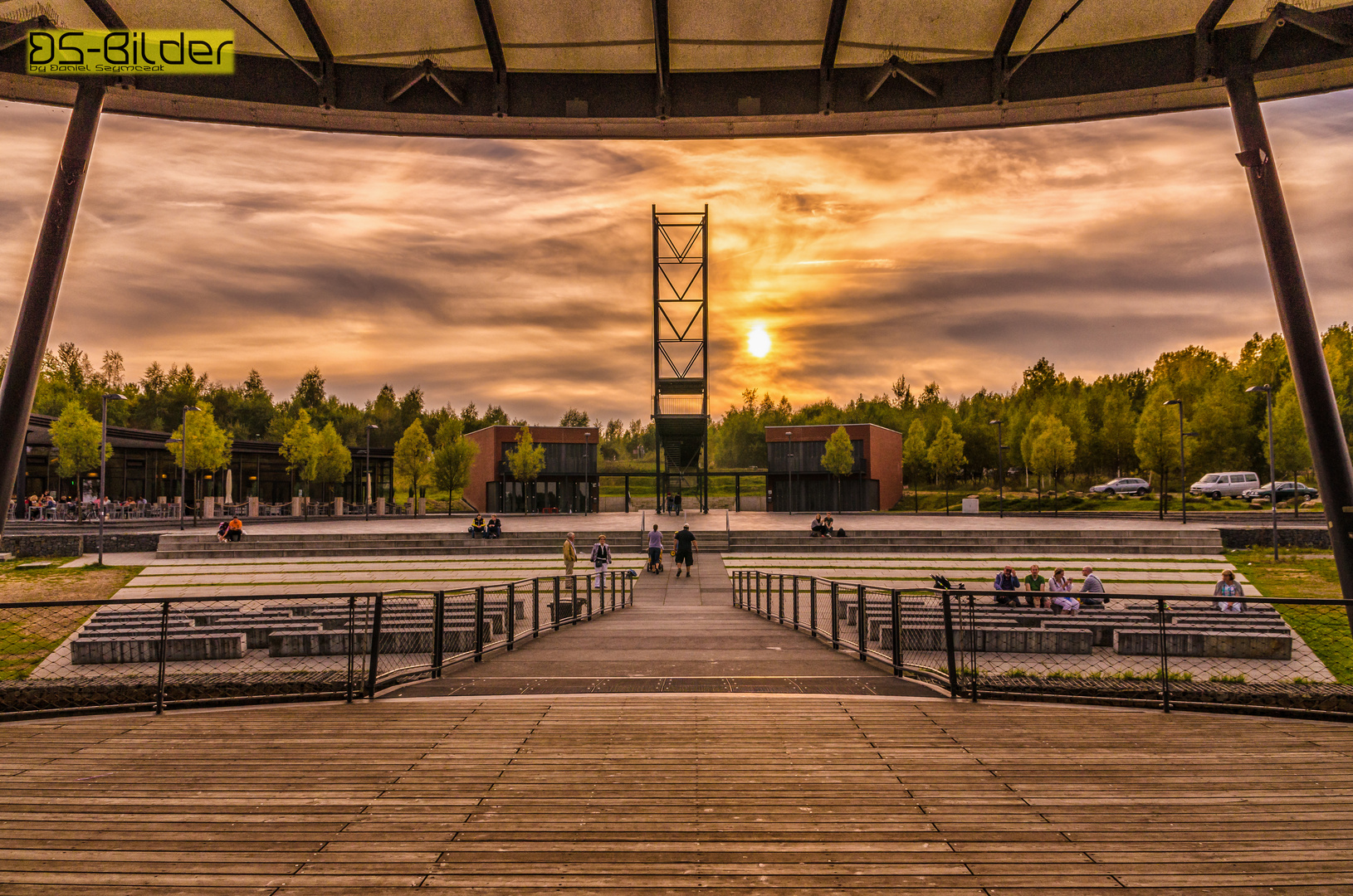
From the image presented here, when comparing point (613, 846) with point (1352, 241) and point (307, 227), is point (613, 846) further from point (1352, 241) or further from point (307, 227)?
point (307, 227)

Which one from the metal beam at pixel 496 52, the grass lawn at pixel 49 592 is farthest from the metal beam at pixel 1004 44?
the grass lawn at pixel 49 592

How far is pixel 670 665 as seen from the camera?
808cm

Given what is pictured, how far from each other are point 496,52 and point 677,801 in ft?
28.1

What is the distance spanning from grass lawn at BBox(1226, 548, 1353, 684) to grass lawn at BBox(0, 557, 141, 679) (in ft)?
66.2

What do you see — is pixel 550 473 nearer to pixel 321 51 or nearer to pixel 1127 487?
pixel 1127 487

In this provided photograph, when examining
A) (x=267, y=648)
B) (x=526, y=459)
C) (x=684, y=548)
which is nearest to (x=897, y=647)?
(x=267, y=648)

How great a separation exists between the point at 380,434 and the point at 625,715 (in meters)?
110

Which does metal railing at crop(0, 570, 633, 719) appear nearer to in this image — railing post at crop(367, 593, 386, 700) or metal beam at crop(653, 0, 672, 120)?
railing post at crop(367, 593, 386, 700)

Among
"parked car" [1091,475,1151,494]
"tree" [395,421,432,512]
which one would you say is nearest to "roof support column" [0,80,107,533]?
"tree" [395,421,432,512]

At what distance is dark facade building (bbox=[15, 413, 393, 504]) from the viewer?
46.6 metres

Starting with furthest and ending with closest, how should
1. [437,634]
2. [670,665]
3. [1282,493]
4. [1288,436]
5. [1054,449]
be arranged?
[1054,449] < [1282,493] < [1288,436] < [670,665] < [437,634]

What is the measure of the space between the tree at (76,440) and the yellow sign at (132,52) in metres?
41.7

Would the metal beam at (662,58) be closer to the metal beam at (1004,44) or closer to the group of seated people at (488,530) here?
the metal beam at (1004,44)

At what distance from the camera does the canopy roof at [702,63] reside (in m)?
8.20
